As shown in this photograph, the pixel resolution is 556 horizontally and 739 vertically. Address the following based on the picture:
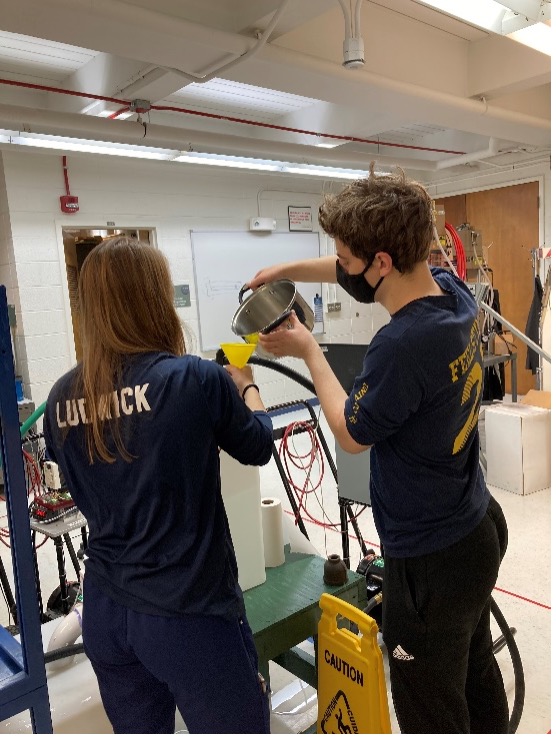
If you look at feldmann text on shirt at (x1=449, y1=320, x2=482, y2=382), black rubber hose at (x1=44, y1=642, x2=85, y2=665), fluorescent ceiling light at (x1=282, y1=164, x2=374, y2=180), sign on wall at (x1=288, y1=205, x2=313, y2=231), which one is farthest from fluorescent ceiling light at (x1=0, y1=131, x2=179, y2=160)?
feldmann text on shirt at (x1=449, y1=320, x2=482, y2=382)

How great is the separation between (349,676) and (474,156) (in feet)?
18.6

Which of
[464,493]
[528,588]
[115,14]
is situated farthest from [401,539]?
[115,14]

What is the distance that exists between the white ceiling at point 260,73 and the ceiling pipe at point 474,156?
46 centimetres

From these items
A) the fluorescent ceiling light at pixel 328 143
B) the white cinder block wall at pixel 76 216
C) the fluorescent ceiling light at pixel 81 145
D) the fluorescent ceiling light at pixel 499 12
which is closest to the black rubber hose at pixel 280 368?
the fluorescent ceiling light at pixel 499 12

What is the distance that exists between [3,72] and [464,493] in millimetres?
3831

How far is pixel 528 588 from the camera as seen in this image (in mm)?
2914

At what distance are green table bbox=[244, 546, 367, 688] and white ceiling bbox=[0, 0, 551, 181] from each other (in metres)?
2.21

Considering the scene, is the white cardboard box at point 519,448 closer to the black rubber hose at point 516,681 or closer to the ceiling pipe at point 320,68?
the ceiling pipe at point 320,68

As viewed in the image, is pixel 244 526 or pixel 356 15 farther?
pixel 356 15

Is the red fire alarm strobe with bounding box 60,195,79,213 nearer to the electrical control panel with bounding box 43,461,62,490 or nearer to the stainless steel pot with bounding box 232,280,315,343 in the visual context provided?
the electrical control panel with bounding box 43,461,62,490

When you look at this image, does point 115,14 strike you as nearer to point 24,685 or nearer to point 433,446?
point 433,446

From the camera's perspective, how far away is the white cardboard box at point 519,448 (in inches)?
161

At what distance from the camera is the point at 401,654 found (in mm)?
1301

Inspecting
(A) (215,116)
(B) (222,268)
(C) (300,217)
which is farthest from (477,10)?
(C) (300,217)
